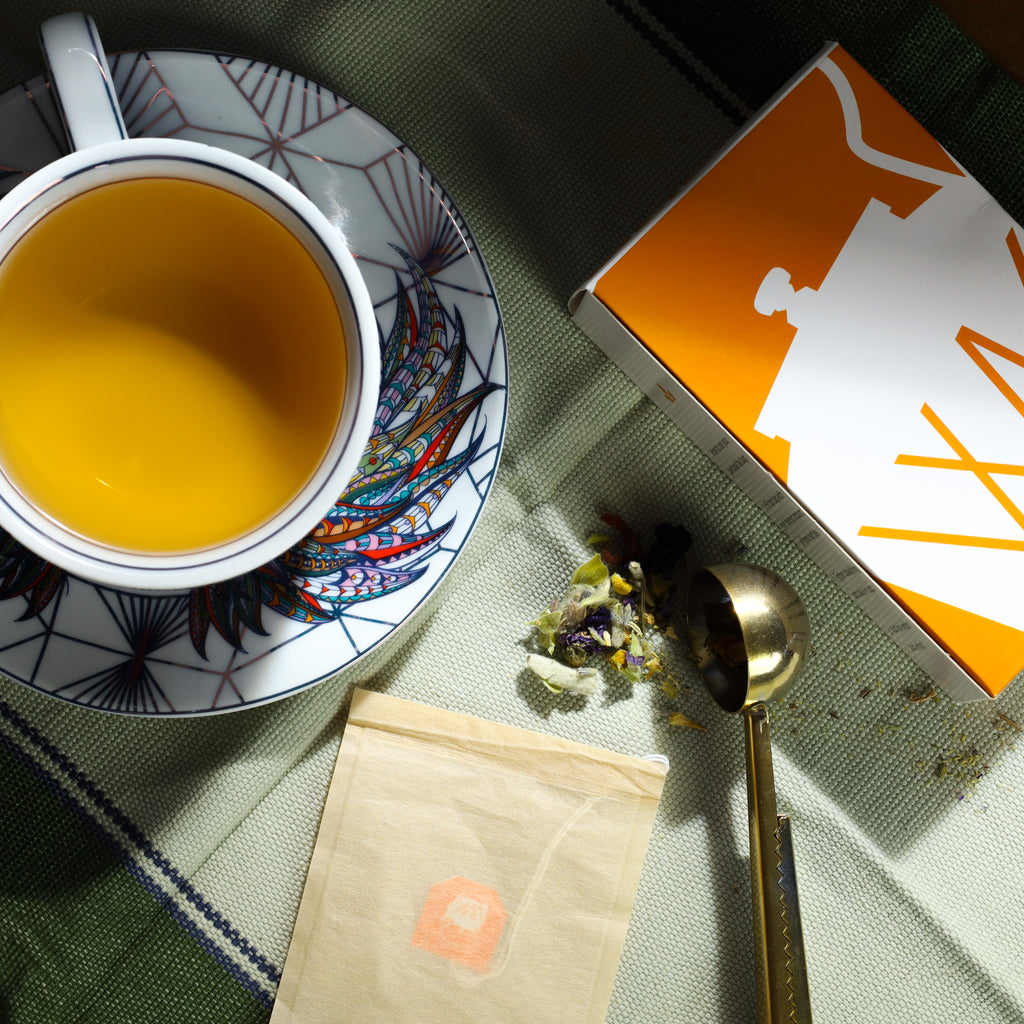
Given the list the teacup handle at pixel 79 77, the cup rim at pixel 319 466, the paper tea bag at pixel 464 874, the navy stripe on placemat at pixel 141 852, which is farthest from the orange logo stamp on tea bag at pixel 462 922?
the teacup handle at pixel 79 77

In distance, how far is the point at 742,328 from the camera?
1.91 feet

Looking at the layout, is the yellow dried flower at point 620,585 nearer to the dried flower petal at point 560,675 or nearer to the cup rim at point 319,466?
the dried flower petal at point 560,675

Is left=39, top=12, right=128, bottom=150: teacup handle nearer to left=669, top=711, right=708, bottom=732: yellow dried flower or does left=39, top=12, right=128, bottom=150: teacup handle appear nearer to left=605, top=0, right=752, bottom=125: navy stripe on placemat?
left=605, top=0, right=752, bottom=125: navy stripe on placemat

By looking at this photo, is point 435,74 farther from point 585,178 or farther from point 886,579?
point 886,579

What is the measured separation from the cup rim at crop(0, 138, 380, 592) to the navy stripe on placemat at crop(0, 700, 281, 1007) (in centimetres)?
25

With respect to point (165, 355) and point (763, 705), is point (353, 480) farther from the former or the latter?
point (763, 705)

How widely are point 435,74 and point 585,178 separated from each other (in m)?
0.14

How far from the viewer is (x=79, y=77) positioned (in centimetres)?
46

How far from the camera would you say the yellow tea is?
51cm

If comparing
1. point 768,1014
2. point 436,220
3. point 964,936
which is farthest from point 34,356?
point 964,936

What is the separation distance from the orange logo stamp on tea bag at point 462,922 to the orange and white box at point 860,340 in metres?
0.39

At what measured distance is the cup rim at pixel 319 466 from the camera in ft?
1.52

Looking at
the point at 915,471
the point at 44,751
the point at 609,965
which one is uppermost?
the point at 915,471

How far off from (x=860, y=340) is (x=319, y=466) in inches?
15.0
